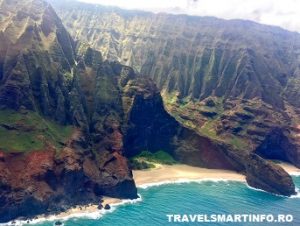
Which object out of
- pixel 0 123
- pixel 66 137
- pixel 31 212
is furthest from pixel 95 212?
pixel 0 123

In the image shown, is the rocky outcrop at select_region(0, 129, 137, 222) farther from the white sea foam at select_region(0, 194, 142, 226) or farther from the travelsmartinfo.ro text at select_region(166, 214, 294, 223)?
the travelsmartinfo.ro text at select_region(166, 214, 294, 223)

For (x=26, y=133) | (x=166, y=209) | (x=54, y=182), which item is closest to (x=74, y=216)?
(x=54, y=182)

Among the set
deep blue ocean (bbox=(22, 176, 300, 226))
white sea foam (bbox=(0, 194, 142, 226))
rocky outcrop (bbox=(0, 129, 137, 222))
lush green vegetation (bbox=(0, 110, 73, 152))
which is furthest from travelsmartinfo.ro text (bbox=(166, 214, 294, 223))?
lush green vegetation (bbox=(0, 110, 73, 152))

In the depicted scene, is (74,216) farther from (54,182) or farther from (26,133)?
(26,133)

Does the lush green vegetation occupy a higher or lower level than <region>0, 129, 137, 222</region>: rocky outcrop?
higher

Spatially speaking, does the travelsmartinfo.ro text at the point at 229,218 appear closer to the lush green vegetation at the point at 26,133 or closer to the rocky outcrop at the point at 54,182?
the rocky outcrop at the point at 54,182

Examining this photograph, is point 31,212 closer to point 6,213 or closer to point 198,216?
point 6,213
